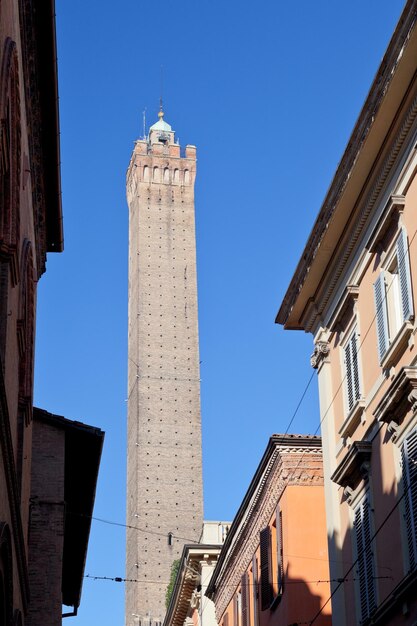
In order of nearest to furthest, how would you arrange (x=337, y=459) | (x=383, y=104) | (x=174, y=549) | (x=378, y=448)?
(x=383, y=104) < (x=378, y=448) < (x=337, y=459) < (x=174, y=549)

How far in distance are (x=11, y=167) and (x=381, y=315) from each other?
17.9ft

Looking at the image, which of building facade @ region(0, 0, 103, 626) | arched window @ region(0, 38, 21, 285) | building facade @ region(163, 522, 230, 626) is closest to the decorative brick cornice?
building facade @ region(163, 522, 230, 626)

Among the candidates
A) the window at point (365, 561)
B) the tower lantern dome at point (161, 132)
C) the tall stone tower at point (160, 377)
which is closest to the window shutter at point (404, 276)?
the window at point (365, 561)

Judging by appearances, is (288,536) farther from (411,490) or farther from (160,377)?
(160,377)

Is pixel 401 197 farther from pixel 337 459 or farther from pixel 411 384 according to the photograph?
pixel 337 459

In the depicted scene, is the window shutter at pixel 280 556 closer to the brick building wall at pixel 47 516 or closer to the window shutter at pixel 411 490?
the brick building wall at pixel 47 516

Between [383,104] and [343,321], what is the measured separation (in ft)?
14.0

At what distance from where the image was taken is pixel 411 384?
48.9 ft

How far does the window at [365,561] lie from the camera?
16.5 m

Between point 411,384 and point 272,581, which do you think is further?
point 272,581

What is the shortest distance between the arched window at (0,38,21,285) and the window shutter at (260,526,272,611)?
442 inches

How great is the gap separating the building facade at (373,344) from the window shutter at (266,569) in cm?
523

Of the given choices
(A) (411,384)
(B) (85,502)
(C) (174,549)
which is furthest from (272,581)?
(C) (174,549)

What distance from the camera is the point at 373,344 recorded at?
676 inches
